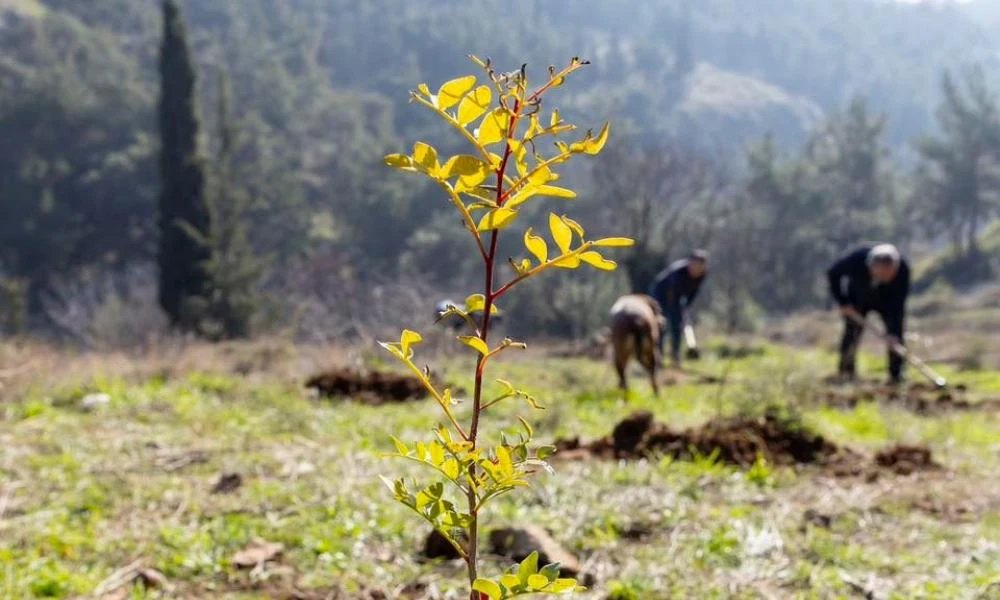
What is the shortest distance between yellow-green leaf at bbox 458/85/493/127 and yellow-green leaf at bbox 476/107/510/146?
1 centimetres

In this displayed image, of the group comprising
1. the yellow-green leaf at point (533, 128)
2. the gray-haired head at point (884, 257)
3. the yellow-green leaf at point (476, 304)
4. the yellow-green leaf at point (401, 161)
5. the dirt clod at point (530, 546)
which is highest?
the yellow-green leaf at point (533, 128)

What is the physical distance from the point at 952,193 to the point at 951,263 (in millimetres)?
4106

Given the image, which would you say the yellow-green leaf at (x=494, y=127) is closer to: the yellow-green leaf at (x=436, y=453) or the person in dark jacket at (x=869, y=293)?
the yellow-green leaf at (x=436, y=453)

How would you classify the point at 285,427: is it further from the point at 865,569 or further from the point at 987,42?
the point at 987,42

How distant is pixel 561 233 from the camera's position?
1286mm

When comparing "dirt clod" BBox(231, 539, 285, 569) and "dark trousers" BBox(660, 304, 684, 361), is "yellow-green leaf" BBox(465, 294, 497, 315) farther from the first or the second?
"dark trousers" BBox(660, 304, 684, 361)

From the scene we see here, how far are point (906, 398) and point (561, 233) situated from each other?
315 inches

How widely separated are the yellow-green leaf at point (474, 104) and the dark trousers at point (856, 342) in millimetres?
9475

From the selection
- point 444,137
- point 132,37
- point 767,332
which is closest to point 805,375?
point 767,332

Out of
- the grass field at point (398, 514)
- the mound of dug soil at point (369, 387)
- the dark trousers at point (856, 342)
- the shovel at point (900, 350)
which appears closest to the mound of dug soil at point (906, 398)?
the shovel at point (900, 350)

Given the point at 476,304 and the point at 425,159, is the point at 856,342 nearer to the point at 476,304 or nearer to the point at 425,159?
the point at 476,304

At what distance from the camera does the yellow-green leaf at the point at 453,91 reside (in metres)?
1.20

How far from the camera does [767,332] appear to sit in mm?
28125

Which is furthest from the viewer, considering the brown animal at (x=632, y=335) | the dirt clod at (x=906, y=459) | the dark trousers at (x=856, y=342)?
the dark trousers at (x=856, y=342)
